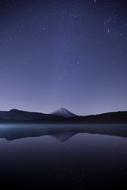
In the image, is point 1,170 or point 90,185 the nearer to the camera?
point 90,185

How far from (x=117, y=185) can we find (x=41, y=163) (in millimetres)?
7091

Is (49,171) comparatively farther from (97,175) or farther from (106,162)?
(106,162)

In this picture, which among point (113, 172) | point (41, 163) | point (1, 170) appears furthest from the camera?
point (41, 163)

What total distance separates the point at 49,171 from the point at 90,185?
12.2 feet

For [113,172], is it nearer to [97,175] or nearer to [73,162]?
[97,175]

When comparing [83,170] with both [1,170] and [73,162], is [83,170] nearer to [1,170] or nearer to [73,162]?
[73,162]

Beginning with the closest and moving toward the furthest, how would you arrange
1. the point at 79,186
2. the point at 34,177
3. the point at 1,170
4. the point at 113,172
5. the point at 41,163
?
1. the point at 79,186
2. the point at 34,177
3. the point at 113,172
4. the point at 1,170
5. the point at 41,163

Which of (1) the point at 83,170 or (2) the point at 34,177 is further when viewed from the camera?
(1) the point at 83,170

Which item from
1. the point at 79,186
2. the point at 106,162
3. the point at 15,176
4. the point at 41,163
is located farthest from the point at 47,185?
the point at 106,162

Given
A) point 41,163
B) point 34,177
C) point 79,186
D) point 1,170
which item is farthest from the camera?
point 41,163

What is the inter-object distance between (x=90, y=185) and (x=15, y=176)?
164 inches

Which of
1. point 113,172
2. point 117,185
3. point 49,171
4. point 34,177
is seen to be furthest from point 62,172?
point 117,185

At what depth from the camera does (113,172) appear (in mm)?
13656

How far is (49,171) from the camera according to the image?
14.2 m
